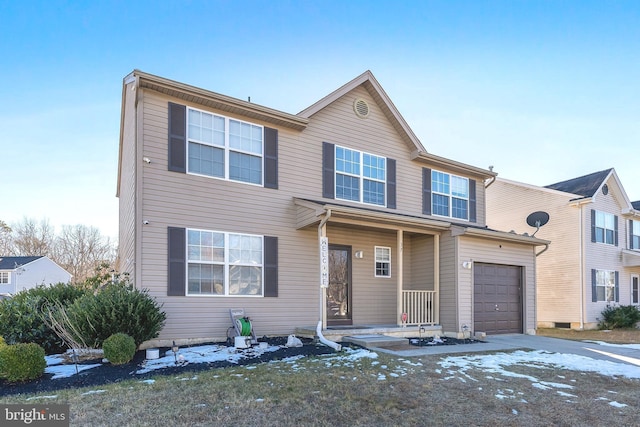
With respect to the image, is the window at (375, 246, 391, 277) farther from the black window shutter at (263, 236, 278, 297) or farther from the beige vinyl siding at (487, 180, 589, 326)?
the beige vinyl siding at (487, 180, 589, 326)

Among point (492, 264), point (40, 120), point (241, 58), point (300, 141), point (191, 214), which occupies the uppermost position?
point (241, 58)

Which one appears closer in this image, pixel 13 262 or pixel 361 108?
pixel 361 108

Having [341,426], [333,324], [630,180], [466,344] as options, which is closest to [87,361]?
[341,426]

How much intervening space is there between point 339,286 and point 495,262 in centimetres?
476

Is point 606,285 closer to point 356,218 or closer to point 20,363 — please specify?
point 356,218

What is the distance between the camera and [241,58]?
45.5 feet

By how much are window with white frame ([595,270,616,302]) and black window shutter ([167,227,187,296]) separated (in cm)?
1721

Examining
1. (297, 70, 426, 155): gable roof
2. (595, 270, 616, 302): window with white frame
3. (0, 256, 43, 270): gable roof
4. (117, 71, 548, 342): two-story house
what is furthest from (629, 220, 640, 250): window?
(0, 256, 43, 270): gable roof

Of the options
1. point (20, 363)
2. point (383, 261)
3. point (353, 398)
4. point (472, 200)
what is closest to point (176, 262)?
point (20, 363)

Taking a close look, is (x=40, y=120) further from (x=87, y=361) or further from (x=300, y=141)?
(x=87, y=361)

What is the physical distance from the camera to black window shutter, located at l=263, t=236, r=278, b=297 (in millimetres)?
10055

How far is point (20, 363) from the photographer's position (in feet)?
19.2

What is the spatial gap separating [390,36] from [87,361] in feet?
38.8

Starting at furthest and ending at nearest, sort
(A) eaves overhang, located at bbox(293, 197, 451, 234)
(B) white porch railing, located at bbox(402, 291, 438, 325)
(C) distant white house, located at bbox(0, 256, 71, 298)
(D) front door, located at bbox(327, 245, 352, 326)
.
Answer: (C) distant white house, located at bbox(0, 256, 71, 298), (B) white porch railing, located at bbox(402, 291, 438, 325), (D) front door, located at bbox(327, 245, 352, 326), (A) eaves overhang, located at bbox(293, 197, 451, 234)
